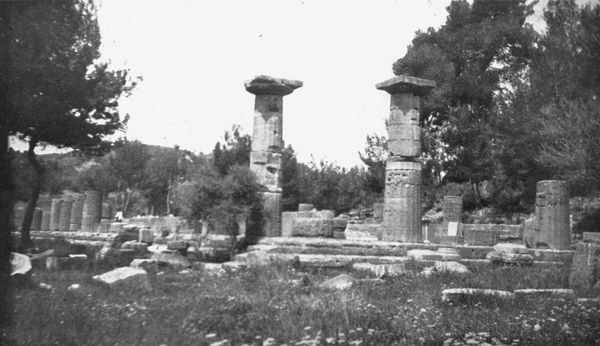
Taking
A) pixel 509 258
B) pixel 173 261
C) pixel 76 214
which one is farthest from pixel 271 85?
pixel 76 214

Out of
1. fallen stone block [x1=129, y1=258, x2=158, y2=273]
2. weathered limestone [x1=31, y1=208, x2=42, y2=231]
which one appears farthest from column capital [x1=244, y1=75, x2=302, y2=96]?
weathered limestone [x1=31, y1=208, x2=42, y2=231]

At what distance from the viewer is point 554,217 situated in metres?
17.1

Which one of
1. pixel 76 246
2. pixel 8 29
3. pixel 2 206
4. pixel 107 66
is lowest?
pixel 76 246

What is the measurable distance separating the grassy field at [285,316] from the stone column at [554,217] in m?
8.97

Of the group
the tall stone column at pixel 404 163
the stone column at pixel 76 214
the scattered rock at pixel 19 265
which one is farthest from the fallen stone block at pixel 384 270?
the stone column at pixel 76 214

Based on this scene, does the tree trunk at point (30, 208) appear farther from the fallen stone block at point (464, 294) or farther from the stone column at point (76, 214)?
the stone column at point (76, 214)

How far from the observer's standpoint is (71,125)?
19.3 metres

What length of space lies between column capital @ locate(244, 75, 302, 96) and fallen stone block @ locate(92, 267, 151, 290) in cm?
913

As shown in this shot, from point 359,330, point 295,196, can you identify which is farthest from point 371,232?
point 359,330

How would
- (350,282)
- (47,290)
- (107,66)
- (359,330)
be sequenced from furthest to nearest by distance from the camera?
(107,66) → (350,282) → (47,290) → (359,330)

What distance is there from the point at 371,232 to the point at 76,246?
14.5 metres

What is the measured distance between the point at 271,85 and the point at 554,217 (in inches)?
386

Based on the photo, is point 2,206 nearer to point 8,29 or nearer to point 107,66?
point 8,29

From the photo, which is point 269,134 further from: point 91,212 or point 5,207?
point 91,212
